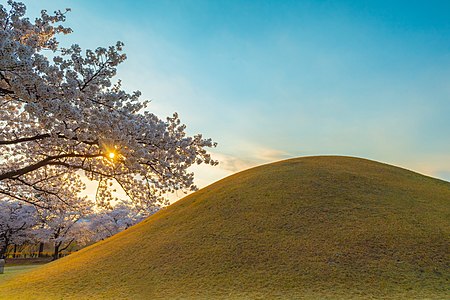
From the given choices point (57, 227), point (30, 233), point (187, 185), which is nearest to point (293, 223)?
point (187, 185)

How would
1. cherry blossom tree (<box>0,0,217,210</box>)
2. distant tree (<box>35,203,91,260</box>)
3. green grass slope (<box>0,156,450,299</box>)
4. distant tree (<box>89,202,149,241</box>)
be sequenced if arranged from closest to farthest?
cherry blossom tree (<box>0,0,217,210</box>) < green grass slope (<box>0,156,450,299</box>) < distant tree (<box>35,203,91,260</box>) < distant tree (<box>89,202,149,241</box>)

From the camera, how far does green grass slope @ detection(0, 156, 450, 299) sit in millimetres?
9789

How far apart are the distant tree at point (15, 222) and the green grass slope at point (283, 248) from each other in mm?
25749

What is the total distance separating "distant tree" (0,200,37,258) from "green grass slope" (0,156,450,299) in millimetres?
25749

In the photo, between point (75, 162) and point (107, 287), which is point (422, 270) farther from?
point (75, 162)

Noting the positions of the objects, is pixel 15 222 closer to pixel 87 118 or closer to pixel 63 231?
pixel 63 231

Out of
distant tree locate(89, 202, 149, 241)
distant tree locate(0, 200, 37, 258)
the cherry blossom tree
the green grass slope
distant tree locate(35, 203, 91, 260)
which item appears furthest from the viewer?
distant tree locate(89, 202, 149, 241)

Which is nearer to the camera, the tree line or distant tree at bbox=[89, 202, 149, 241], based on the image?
the tree line

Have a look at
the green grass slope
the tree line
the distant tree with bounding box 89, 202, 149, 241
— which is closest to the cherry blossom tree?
the green grass slope

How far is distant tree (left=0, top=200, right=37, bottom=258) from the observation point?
116 feet

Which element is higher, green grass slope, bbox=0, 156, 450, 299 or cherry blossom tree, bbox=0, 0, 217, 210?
cherry blossom tree, bbox=0, 0, 217, 210

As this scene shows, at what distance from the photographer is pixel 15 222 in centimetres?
3659

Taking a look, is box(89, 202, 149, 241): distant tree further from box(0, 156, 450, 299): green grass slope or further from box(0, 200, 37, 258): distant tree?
box(0, 156, 450, 299): green grass slope

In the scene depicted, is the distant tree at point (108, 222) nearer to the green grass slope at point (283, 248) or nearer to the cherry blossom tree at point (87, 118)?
the green grass slope at point (283, 248)
